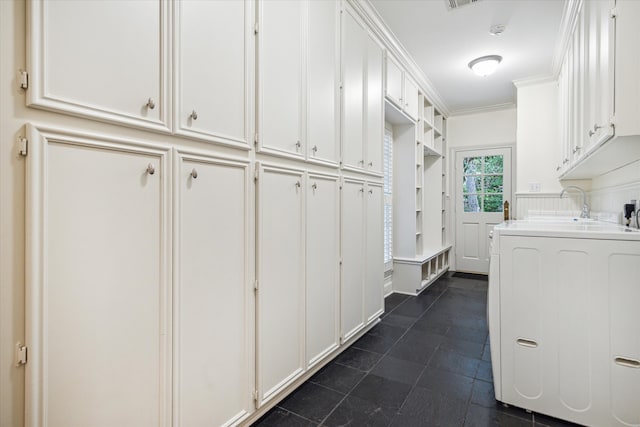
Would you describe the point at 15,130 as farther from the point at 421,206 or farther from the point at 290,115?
the point at 421,206

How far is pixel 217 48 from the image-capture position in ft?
4.57

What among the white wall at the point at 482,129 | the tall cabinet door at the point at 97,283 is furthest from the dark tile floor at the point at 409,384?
the white wall at the point at 482,129

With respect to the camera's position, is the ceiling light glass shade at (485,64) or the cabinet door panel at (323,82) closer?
the cabinet door panel at (323,82)

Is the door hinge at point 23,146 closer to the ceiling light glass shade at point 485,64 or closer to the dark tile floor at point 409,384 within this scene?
the dark tile floor at point 409,384

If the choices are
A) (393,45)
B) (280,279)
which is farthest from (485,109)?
(280,279)

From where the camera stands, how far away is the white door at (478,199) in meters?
5.25

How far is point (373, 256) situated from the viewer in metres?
2.89

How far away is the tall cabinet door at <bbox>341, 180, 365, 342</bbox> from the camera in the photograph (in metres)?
2.44

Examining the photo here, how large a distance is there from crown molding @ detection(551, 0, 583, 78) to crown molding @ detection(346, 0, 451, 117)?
139 cm

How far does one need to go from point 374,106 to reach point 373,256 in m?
1.36

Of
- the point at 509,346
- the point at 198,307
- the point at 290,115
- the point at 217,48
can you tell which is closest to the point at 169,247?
the point at 198,307

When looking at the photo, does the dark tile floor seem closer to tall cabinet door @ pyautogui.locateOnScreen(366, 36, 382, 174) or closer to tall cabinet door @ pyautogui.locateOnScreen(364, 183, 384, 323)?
tall cabinet door @ pyautogui.locateOnScreen(364, 183, 384, 323)

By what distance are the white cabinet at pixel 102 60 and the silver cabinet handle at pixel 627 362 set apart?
2318 millimetres

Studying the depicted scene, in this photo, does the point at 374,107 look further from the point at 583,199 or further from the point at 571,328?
the point at 583,199
